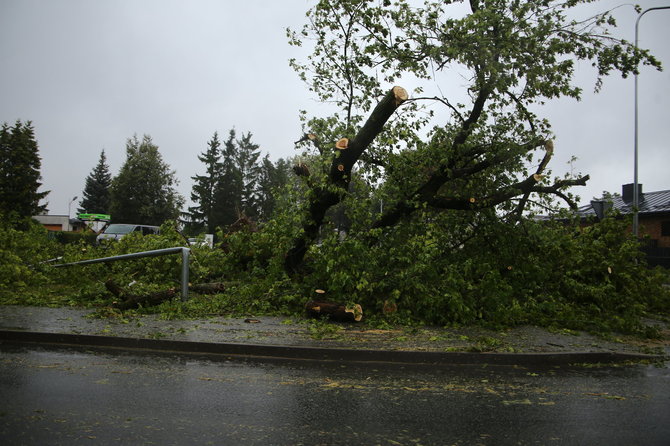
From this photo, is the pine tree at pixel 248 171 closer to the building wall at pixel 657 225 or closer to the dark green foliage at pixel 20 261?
the building wall at pixel 657 225

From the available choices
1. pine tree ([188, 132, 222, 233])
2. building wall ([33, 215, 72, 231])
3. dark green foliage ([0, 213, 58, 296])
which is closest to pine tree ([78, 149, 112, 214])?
building wall ([33, 215, 72, 231])

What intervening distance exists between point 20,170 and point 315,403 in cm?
5371

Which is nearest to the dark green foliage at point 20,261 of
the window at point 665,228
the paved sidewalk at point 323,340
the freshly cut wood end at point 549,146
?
the paved sidewalk at point 323,340

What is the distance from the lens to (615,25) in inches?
380

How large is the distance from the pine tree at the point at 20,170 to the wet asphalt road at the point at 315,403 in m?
47.0

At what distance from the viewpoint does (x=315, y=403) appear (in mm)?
4332

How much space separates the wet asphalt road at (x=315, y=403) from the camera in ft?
11.6

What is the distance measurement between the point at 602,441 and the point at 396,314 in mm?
4941

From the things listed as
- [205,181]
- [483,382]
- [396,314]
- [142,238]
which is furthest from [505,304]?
[205,181]

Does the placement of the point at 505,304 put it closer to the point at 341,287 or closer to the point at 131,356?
the point at 341,287

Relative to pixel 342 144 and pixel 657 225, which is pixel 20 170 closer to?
pixel 342 144

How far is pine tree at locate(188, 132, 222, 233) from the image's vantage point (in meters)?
67.1

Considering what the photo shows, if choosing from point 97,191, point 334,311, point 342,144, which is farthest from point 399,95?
point 97,191

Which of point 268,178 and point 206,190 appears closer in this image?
point 206,190
